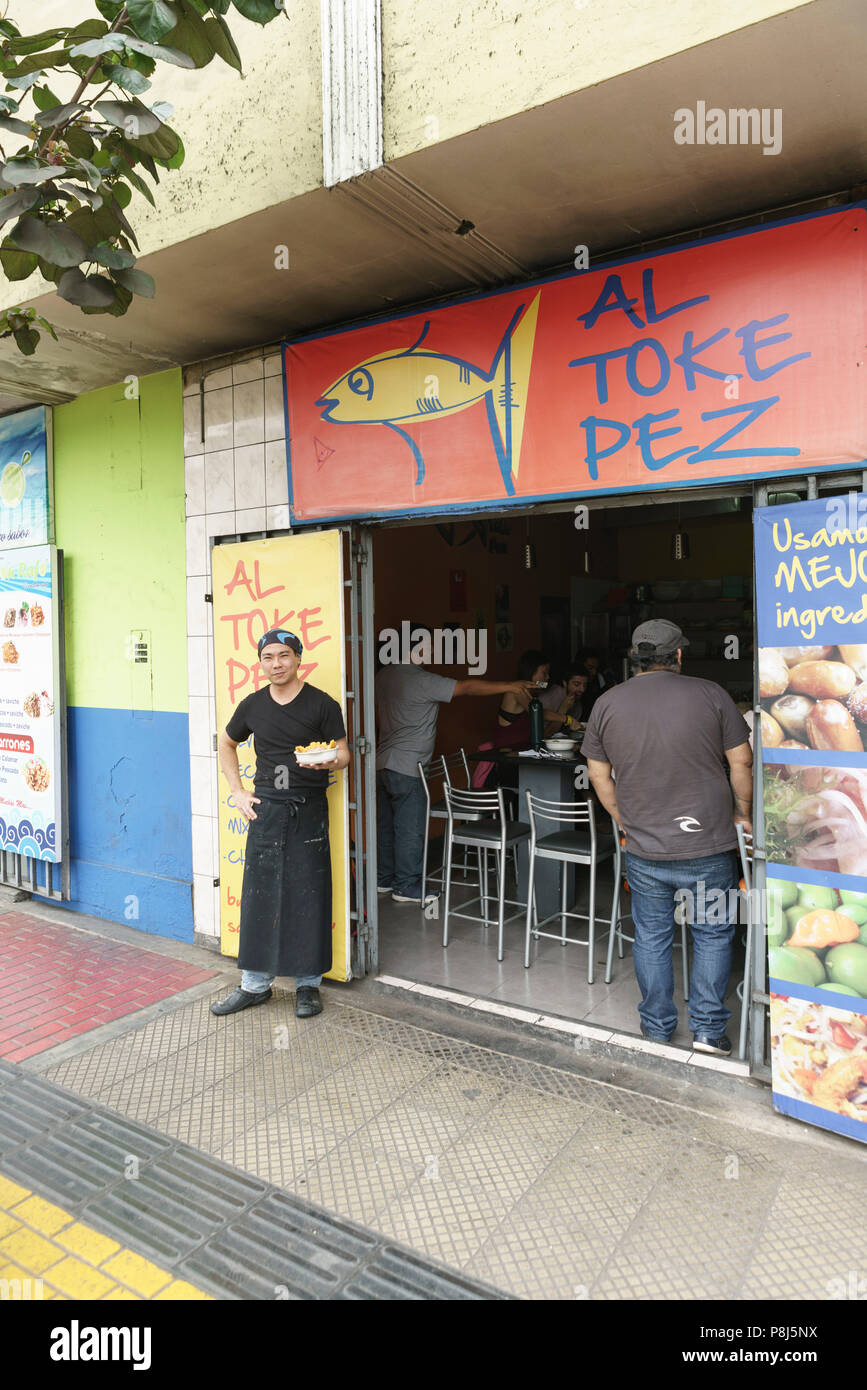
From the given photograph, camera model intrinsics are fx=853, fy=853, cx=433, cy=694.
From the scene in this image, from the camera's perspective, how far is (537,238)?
378cm

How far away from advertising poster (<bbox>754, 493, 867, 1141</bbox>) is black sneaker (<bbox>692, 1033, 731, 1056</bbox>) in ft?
1.20

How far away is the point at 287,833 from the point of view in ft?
14.3

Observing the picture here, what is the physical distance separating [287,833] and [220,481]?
2288 mm

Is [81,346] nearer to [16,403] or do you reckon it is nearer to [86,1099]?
[16,403]

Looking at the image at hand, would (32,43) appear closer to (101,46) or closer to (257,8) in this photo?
(101,46)

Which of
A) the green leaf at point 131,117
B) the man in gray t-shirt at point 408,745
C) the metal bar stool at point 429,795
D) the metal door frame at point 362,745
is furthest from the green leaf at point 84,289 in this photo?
the man in gray t-shirt at point 408,745

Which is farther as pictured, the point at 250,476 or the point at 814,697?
the point at 250,476

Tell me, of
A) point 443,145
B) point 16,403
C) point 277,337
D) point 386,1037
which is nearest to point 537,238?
point 443,145

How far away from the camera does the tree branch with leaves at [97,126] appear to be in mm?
2172

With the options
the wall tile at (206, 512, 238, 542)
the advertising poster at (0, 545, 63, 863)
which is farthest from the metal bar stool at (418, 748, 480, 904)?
the advertising poster at (0, 545, 63, 863)

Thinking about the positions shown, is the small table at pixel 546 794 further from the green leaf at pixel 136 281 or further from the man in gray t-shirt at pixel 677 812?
the green leaf at pixel 136 281

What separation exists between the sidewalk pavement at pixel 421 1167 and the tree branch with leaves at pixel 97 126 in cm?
300

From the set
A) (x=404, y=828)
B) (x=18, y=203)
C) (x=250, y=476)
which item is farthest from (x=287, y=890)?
(x=18, y=203)
